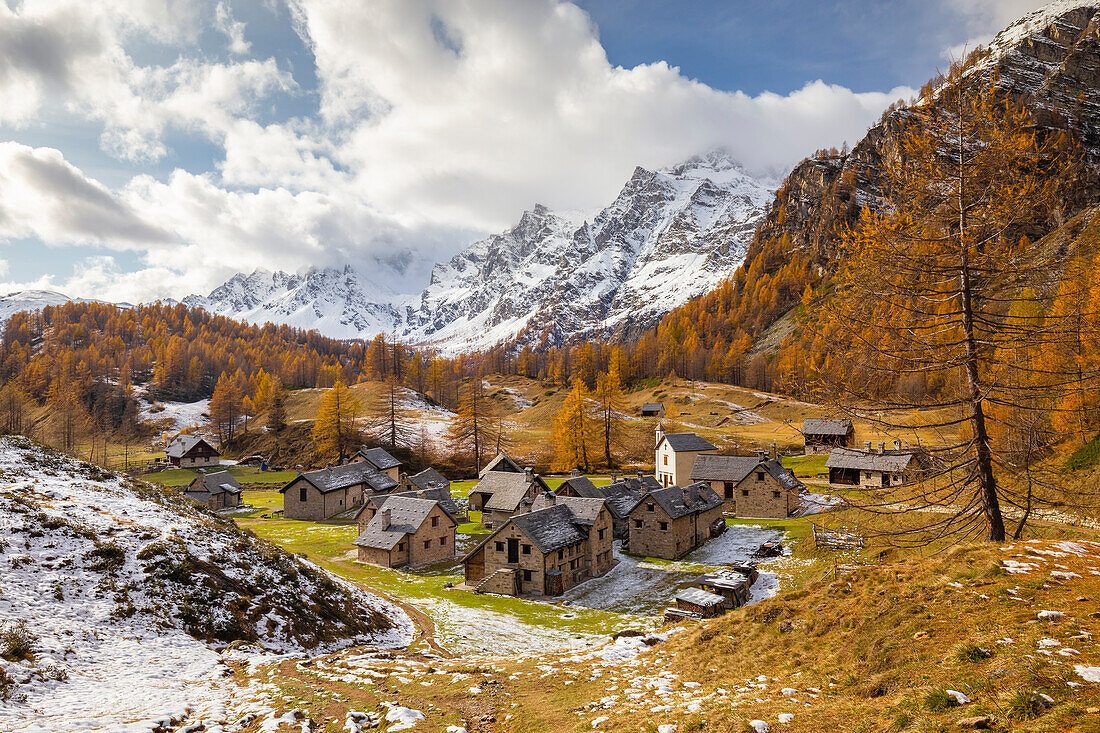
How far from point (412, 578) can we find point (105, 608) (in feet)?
89.2

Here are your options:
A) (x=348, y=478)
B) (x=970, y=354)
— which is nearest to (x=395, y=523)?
(x=348, y=478)

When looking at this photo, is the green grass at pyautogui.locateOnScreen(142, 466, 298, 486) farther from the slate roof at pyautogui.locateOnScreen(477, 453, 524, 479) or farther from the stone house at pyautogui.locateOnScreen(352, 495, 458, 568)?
the stone house at pyautogui.locateOnScreen(352, 495, 458, 568)

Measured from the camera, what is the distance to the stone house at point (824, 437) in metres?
84.6

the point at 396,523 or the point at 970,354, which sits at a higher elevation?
the point at 970,354

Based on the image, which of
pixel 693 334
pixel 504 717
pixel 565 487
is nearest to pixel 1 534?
pixel 504 717

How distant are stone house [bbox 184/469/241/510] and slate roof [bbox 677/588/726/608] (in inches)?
2796

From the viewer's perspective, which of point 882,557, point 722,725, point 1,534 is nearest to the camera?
point 722,725

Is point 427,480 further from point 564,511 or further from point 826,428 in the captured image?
point 826,428

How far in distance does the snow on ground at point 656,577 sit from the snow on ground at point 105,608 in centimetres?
1585

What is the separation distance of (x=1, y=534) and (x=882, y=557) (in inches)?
1863

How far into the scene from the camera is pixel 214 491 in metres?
76.9

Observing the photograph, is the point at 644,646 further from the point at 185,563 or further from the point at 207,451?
the point at 207,451

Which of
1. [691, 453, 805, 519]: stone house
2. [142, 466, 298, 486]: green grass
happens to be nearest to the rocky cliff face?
[691, 453, 805, 519]: stone house

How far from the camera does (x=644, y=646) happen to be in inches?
823
